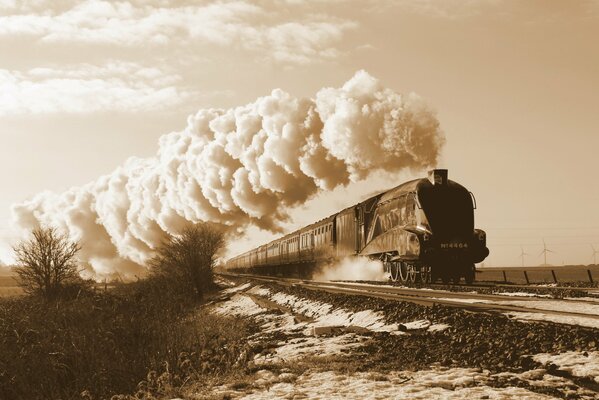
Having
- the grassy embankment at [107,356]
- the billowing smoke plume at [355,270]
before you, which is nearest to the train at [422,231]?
the billowing smoke plume at [355,270]

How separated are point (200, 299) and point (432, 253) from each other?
61.4ft

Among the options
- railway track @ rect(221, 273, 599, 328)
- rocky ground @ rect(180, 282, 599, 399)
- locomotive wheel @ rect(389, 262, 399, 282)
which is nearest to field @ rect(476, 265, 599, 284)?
locomotive wheel @ rect(389, 262, 399, 282)

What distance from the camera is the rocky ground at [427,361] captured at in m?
6.33

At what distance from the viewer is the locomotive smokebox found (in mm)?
21812

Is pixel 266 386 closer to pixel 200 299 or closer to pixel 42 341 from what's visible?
pixel 42 341

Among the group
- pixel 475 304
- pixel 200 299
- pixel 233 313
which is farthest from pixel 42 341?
pixel 200 299

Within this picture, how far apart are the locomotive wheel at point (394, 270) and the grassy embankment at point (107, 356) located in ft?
24.3

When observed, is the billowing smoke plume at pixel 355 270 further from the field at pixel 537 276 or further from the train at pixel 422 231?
the field at pixel 537 276

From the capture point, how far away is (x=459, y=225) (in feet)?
69.8

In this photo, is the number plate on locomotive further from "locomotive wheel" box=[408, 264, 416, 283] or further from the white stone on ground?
the white stone on ground

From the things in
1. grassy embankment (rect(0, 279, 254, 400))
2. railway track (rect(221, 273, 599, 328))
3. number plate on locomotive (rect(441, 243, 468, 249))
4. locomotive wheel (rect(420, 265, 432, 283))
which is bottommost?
grassy embankment (rect(0, 279, 254, 400))

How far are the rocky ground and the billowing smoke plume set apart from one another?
14.6m

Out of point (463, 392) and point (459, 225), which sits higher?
point (459, 225)

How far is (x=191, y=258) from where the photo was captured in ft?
127
